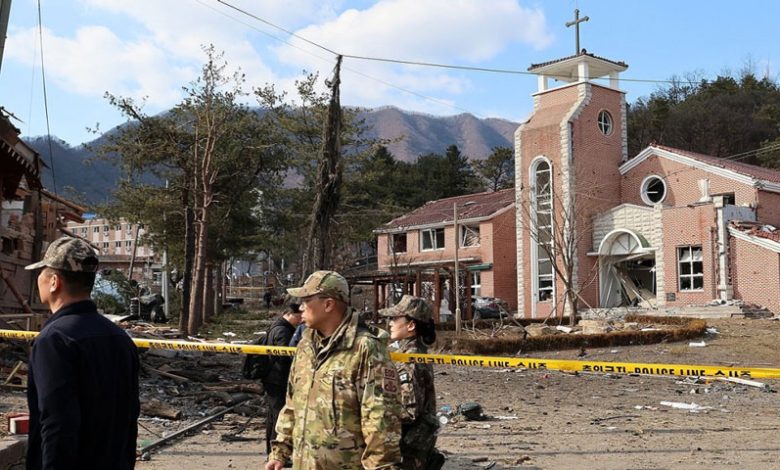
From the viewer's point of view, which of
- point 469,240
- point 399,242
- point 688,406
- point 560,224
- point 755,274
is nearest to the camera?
point 688,406

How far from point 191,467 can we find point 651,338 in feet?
55.9

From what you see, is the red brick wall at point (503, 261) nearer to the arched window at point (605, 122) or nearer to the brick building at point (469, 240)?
the brick building at point (469, 240)

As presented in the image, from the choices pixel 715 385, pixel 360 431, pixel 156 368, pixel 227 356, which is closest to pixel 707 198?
pixel 715 385

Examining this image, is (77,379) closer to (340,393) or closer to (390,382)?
(340,393)

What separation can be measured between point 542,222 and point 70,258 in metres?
34.7

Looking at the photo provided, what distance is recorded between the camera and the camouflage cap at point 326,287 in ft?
12.1

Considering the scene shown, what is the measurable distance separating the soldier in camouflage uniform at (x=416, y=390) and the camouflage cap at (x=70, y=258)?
1884mm

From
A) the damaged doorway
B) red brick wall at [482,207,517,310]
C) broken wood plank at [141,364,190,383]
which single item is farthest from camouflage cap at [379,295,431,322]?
red brick wall at [482,207,517,310]

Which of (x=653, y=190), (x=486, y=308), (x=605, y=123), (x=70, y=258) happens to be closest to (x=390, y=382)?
(x=70, y=258)

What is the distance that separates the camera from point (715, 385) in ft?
47.7

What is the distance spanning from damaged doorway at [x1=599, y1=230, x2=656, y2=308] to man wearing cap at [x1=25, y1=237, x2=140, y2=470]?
32608mm

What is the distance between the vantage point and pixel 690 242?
31.6m

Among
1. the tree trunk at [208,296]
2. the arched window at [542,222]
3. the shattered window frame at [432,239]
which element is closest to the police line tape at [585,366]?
the tree trunk at [208,296]

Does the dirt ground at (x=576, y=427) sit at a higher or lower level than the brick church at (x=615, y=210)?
lower
